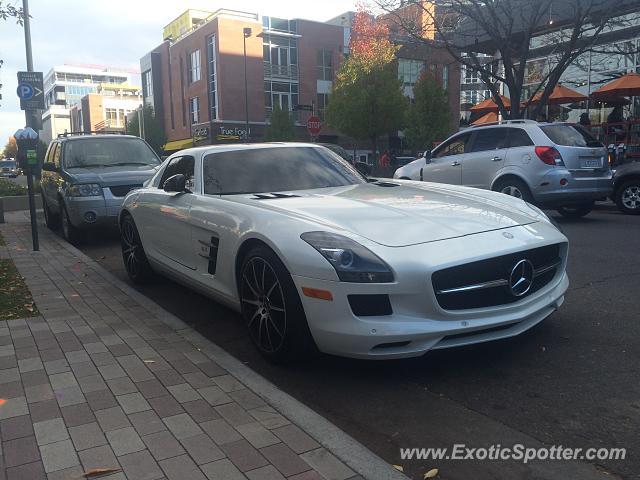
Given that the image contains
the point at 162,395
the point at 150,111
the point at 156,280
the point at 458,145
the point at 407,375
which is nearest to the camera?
the point at 162,395

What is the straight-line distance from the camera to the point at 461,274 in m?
3.24

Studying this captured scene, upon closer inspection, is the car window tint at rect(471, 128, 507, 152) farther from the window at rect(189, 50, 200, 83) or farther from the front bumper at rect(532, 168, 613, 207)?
the window at rect(189, 50, 200, 83)

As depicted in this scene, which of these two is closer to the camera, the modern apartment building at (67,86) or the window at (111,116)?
the window at (111,116)

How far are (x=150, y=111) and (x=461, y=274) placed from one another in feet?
193

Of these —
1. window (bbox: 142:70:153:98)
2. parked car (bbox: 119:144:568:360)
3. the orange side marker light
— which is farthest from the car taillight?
window (bbox: 142:70:153:98)

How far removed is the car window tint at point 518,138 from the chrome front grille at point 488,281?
6.54 metres

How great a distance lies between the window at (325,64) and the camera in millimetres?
49719

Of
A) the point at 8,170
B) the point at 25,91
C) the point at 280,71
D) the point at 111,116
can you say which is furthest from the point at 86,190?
the point at 111,116

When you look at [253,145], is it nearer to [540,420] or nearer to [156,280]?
[156,280]

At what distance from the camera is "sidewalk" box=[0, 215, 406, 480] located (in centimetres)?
247

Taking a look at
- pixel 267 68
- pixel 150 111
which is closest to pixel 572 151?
pixel 267 68

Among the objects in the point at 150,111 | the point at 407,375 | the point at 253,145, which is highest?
the point at 150,111

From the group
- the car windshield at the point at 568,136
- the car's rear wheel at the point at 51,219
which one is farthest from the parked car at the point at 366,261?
the car's rear wheel at the point at 51,219

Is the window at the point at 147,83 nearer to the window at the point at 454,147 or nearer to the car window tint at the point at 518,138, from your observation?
the window at the point at 454,147
